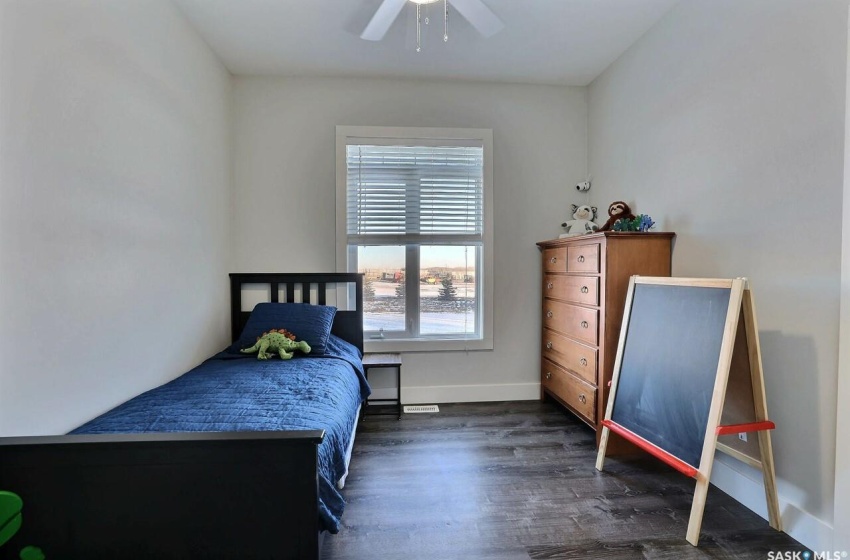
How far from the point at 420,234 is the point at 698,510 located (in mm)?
2372

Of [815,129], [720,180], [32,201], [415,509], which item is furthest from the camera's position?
[720,180]

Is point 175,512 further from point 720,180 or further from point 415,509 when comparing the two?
point 720,180

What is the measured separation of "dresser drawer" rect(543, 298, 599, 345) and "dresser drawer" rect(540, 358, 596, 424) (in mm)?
294

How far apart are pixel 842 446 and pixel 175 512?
86.6 inches

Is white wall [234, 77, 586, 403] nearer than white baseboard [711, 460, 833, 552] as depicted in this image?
No

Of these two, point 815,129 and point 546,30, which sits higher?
point 546,30

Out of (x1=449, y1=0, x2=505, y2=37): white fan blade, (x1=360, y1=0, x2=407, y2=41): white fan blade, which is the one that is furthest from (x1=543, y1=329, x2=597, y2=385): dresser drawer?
(x1=360, y1=0, x2=407, y2=41): white fan blade

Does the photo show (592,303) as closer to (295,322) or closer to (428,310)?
(428,310)

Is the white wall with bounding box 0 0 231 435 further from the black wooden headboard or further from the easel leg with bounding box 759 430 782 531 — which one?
the easel leg with bounding box 759 430 782 531

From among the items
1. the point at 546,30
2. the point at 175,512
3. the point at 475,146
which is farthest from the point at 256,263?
the point at 546,30

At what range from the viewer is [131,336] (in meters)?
1.83

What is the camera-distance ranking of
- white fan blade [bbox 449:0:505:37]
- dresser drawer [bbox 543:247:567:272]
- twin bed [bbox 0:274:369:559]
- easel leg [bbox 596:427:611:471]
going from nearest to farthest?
twin bed [bbox 0:274:369:559]
white fan blade [bbox 449:0:505:37]
easel leg [bbox 596:427:611:471]
dresser drawer [bbox 543:247:567:272]

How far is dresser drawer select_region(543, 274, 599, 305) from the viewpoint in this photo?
8.10ft

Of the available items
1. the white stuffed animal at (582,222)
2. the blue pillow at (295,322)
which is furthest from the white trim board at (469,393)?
the white stuffed animal at (582,222)
